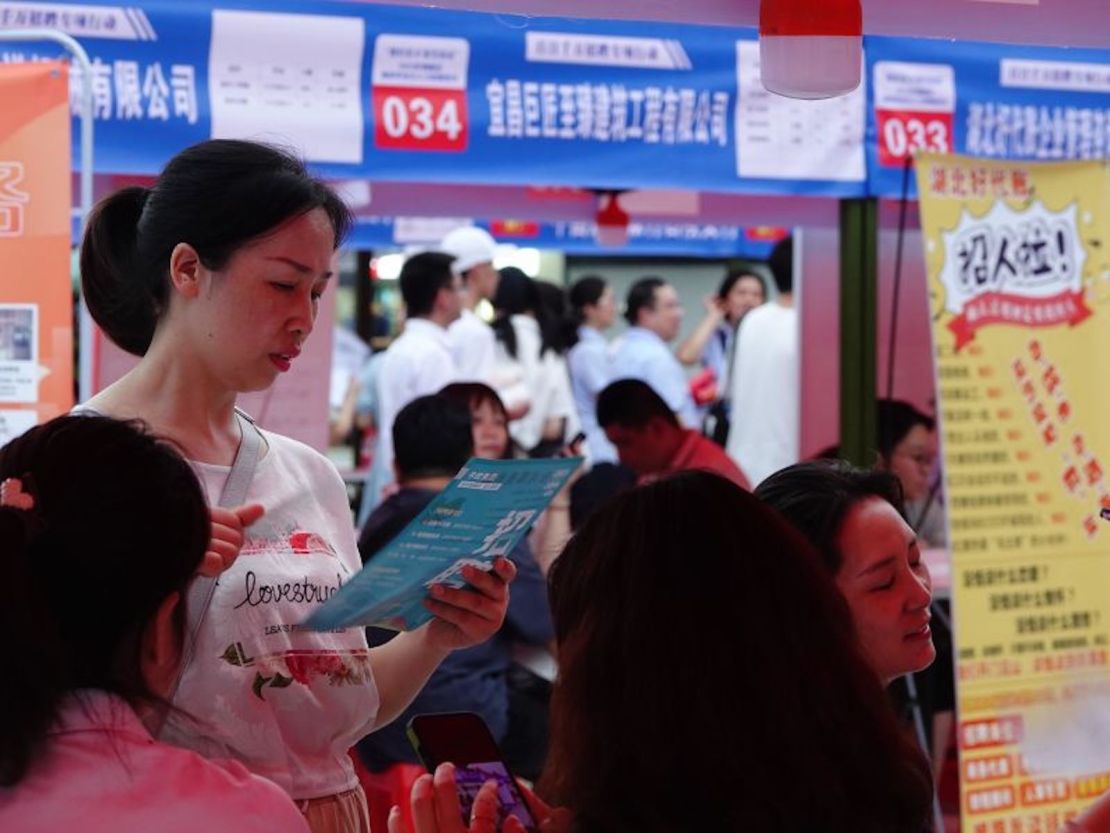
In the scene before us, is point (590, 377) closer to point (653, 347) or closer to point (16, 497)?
point (653, 347)

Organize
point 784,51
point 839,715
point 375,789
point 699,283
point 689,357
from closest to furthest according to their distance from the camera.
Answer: point 839,715, point 784,51, point 375,789, point 689,357, point 699,283

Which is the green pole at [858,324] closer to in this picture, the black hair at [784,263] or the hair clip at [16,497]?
the black hair at [784,263]

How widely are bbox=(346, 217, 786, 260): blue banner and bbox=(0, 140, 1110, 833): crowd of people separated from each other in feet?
22.4

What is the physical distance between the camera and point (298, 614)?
2010 mm

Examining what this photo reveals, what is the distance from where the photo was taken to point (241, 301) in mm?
2016

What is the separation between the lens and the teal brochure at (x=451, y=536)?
1760 mm

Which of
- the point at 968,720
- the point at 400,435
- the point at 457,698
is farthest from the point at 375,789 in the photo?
the point at 968,720

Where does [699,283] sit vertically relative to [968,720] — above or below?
above

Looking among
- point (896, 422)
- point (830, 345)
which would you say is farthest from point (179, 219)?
point (830, 345)

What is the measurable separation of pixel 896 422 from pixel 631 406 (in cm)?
87

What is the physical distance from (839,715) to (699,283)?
1403cm

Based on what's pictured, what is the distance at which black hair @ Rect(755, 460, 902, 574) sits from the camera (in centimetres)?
218

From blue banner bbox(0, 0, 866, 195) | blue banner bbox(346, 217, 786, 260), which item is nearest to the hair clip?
blue banner bbox(0, 0, 866, 195)

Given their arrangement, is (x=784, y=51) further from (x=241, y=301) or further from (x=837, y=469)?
(x=241, y=301)
